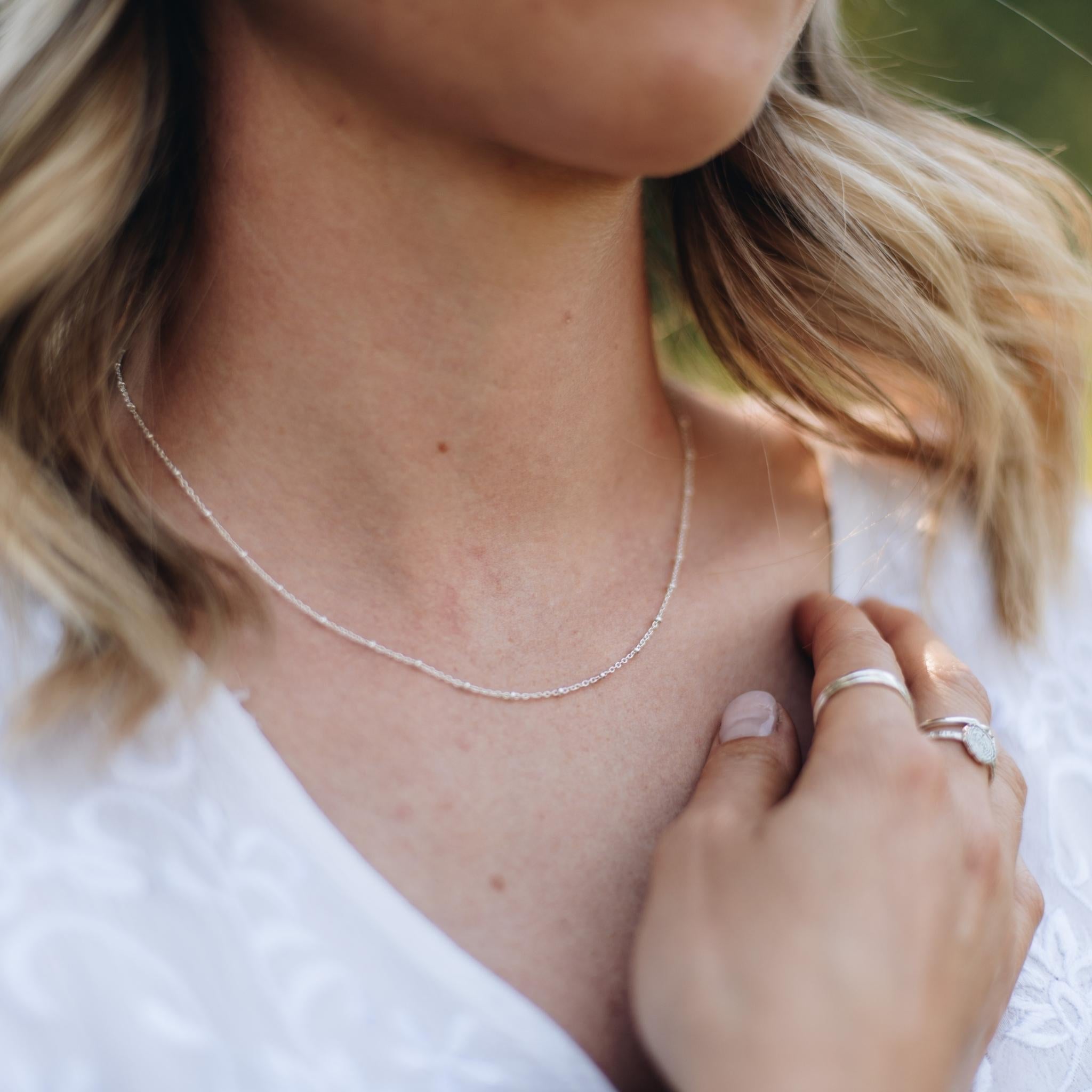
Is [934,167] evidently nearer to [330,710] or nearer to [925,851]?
[925,851]

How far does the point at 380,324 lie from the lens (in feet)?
3.98

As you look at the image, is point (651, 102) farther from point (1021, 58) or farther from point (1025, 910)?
point (1021, 58)

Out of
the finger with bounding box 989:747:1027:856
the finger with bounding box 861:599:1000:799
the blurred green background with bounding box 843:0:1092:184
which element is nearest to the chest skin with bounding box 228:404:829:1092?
the finger with bounding box 861:599:1000:799

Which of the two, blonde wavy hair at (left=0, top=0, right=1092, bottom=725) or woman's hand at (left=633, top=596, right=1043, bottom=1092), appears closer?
woman's hand at (left=633, top=596, right=1043, bottom=1092)

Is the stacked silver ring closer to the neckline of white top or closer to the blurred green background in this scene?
the neckline of white top

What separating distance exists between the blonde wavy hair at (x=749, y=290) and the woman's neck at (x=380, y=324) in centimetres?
9

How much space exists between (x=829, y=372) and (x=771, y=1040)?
3.22 ft

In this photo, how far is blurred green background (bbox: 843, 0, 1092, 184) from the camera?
4.40 metres

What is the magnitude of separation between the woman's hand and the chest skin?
74 millimetres

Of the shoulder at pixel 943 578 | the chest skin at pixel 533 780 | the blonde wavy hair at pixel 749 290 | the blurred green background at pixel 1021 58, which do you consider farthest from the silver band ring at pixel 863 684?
the blurred green background at pixel 1021 58

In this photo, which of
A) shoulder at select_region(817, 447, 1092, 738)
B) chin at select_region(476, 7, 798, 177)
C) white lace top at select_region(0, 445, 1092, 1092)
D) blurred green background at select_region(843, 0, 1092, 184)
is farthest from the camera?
blurred green background at select_region(843, 0, 1092, 184)

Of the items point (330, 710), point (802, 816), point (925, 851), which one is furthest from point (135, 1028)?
point (925, 851)

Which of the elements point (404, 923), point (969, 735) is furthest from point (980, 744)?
point (404, 923)

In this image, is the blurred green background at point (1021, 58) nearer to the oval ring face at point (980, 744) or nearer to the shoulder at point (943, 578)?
the shoulder at point (943, 578)
